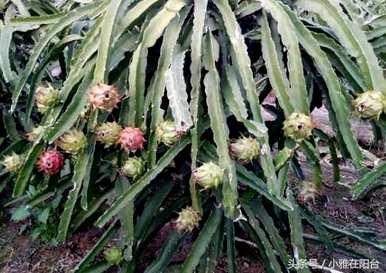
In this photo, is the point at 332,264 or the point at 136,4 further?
the point at 332,264

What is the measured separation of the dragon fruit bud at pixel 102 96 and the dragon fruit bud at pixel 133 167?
14 cm

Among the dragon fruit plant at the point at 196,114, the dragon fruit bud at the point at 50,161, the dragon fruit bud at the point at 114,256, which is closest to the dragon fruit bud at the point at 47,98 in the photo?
the dragon fruit plant at the point at 196,114

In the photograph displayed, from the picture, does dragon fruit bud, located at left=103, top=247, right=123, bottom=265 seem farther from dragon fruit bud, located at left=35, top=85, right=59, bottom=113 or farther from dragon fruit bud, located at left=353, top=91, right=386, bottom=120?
dragon fruit bud, located at left=353, top=91, right=386, bottom=120

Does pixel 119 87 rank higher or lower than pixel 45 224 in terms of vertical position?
higher

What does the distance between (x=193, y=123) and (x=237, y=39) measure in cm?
22

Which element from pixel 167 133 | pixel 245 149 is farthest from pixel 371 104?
pixel 167 133

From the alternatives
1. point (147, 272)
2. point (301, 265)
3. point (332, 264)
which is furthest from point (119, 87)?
point (332, 264)

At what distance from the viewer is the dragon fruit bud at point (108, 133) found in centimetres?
122

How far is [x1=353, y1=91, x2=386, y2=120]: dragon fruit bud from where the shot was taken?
1164mm

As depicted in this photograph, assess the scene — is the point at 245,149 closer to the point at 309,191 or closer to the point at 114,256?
the point at 309,191

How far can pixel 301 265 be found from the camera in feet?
4.41

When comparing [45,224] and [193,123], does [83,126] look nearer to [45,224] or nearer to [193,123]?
[193,123]

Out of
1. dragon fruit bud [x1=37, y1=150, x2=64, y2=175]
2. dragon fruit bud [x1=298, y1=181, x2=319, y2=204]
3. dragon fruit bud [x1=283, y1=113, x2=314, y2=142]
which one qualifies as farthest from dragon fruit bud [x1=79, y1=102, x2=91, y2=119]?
dragon fruit bud [x1=298, y1=181, x2=319, y2=204]

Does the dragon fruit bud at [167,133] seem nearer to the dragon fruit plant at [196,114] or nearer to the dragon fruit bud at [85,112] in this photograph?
the dragon fruit plant at [196,114]
